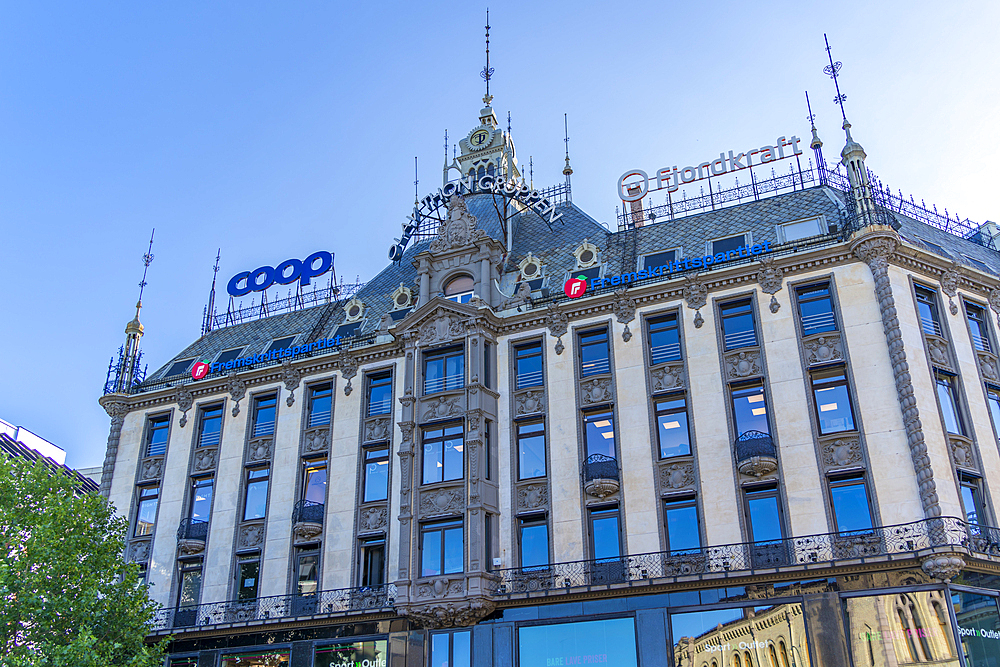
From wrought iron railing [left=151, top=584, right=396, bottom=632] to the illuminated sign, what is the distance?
1866 centimetres

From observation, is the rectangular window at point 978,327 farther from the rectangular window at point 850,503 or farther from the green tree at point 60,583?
the green tree at point 60,583

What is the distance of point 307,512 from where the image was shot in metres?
40.1

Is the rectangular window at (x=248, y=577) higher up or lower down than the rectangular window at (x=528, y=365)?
lower down

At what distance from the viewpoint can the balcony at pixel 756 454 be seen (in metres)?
33.4

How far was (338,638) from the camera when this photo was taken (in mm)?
36438

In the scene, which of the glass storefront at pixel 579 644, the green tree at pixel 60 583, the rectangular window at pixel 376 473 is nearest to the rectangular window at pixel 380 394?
the rectangular window at pixel 376 473

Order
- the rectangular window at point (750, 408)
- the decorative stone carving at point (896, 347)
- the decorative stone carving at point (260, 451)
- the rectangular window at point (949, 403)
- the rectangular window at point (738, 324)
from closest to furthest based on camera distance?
the decorative stone carving at point (896, 347) < the rectangular window at point (949, 403) < the rectangular window at point (750, 408) < the rectangular window at point (738, 324) < the decorative stone carving at point (260, 451)

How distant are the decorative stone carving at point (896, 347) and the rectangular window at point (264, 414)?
2757cm

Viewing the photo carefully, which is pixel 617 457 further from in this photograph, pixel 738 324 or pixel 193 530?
pixel 193 530

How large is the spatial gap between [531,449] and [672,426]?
6.07m

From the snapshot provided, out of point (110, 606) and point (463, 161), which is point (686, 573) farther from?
point (463, 161)

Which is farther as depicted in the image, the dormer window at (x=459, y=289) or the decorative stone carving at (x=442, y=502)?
the dormer window at (x=459, y=289)

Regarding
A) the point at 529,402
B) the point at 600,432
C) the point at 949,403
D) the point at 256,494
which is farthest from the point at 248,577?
the point at 949,403

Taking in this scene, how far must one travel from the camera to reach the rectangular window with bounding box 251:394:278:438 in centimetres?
4359
